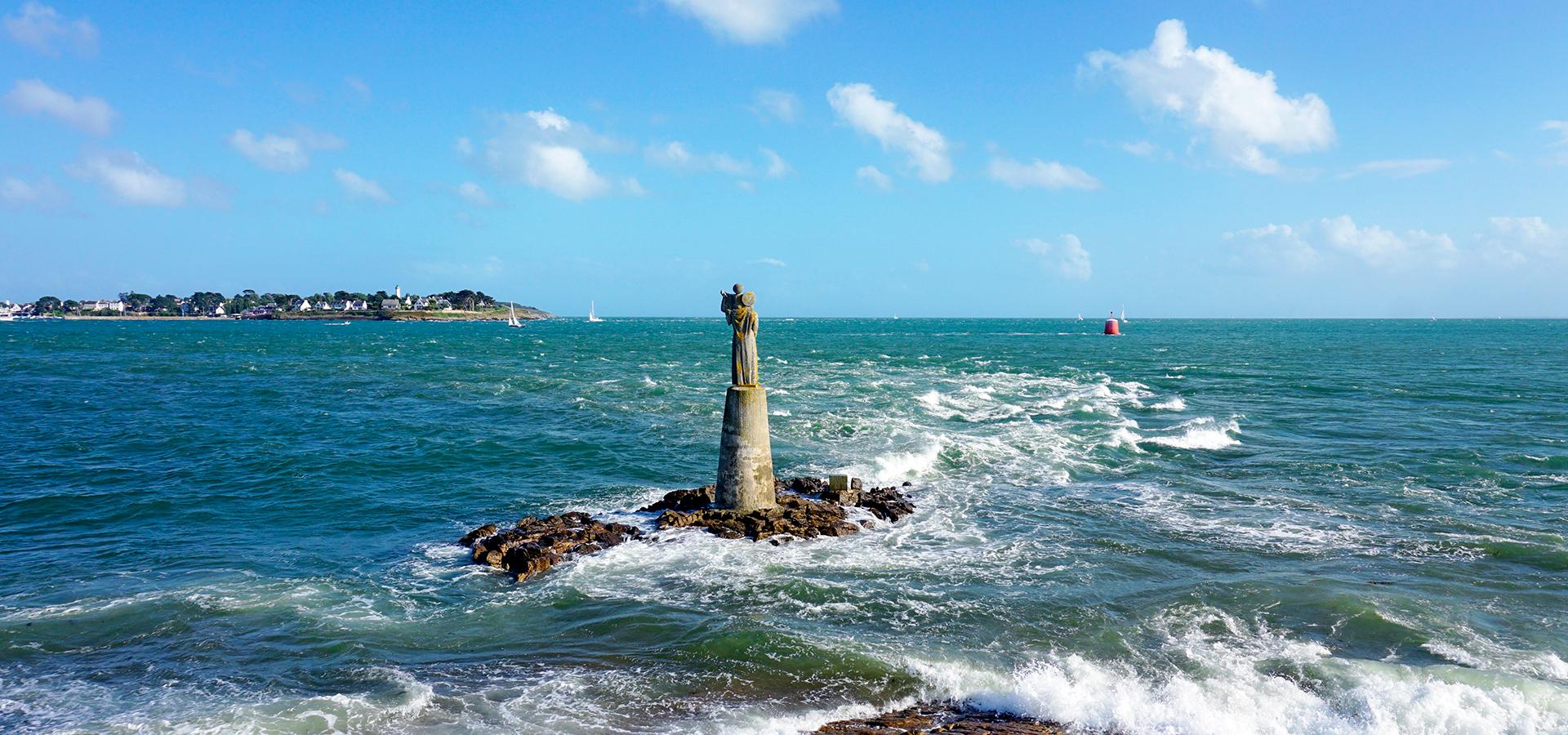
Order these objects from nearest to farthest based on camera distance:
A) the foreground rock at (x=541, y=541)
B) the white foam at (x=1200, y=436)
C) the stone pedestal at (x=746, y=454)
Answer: the foreground rock at (x=541, y=541), the stone pedestal at (x=746, y=454), the white foam at (x=1200, y=436)

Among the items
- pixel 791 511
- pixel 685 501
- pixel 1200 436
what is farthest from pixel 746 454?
pixel 1200 436

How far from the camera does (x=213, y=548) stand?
1634 centimetres

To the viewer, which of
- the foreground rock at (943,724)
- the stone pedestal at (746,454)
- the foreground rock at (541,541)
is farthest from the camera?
the stone pedestal at (746,454)

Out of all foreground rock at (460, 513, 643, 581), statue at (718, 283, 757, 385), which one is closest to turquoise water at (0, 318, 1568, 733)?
foreground rock at (460, 513, 643, 581)

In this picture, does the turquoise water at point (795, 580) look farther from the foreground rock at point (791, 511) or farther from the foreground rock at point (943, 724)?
the foreground rock at point (791, 511)

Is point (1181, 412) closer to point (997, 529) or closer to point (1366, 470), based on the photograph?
point (1366, 470)

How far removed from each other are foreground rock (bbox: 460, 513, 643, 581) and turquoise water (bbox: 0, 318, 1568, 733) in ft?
1.19

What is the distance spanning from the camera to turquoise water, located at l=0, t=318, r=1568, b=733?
10.0m

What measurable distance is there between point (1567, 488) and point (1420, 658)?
1447 centimetres

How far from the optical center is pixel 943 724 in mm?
9406

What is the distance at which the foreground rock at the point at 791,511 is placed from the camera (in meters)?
16.6

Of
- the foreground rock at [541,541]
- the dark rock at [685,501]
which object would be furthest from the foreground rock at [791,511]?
the foreground rock at [541,541]

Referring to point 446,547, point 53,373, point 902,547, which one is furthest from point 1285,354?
point 53,373

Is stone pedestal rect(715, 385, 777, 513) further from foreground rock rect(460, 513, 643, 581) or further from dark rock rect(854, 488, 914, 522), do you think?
dark rock rect(854, 488, 914, 522)
